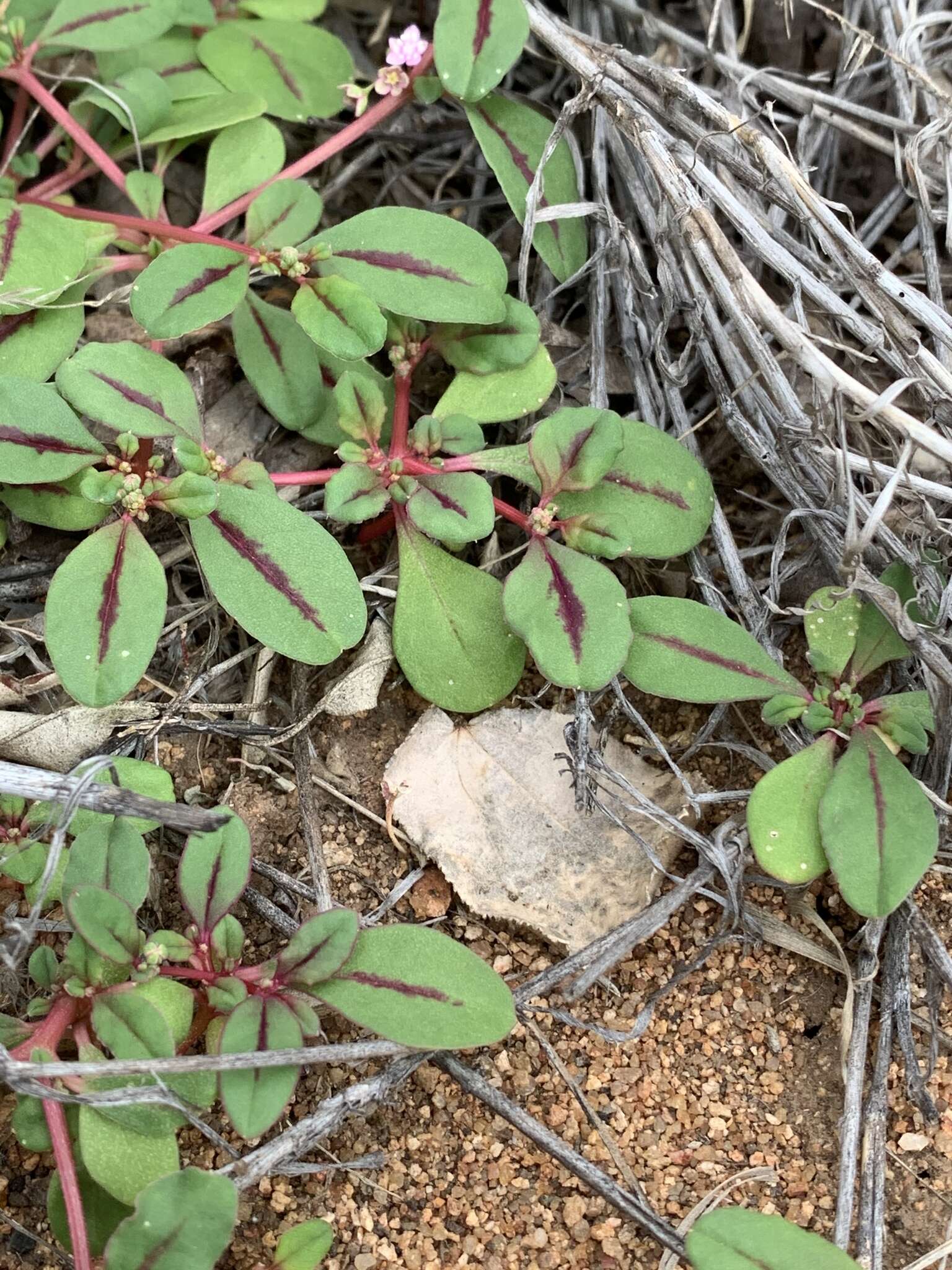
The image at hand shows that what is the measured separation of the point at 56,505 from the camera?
186 cm

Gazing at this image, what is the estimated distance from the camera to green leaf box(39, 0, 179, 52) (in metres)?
2.03

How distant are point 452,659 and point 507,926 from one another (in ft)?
1.41

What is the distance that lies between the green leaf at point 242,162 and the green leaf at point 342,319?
34cm

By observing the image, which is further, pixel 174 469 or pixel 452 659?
pixel 174 469

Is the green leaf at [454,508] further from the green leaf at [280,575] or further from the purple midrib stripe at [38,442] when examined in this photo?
the purple midrib stripe at [38,442]

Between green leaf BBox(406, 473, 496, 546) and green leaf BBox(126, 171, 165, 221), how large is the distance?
73 centimetres

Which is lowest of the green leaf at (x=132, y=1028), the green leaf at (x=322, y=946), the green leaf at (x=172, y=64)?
the green leaf at (x=132, y=1028)

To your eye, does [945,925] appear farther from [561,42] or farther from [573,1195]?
[561,42]

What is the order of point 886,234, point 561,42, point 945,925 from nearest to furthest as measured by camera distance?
point 945,925
point 561,42
point 886,234

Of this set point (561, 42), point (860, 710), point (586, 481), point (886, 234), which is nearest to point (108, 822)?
point (586, 481)

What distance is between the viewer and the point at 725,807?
6.14 feet

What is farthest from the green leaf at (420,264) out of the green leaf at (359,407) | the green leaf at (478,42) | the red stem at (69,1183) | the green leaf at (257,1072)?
the red stem at (69,1183)

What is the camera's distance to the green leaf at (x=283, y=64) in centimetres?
218

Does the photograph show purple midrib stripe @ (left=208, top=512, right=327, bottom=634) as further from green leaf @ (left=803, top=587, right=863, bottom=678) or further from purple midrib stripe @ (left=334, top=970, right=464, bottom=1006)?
green leaf @ (left=803, top=587, right=863, bottom=678)
